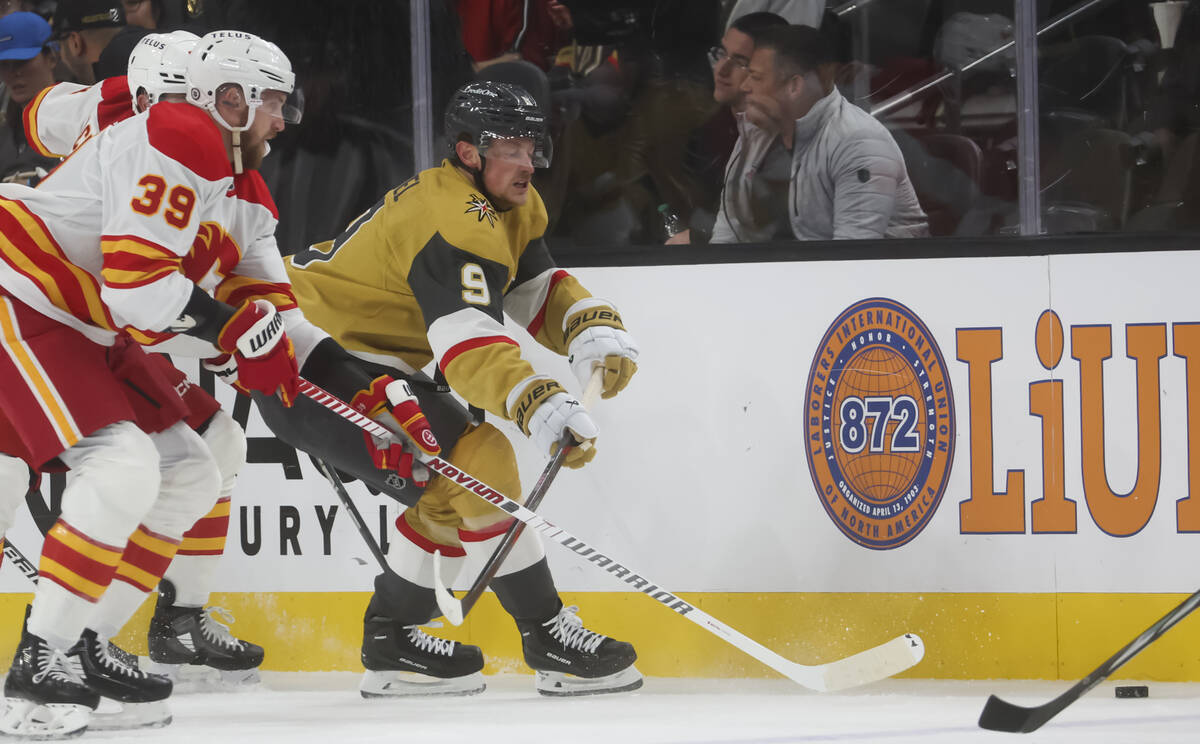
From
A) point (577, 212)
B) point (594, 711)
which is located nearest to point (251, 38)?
point (577, 212)

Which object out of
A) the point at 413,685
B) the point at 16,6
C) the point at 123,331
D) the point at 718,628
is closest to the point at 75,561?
the point at 123,331

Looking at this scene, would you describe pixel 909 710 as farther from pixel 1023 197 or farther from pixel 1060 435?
pixel 1023 197

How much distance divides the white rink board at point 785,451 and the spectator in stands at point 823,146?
103 millimetres

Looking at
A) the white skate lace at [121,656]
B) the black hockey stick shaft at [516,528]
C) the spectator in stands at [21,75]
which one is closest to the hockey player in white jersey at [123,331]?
the white skate lace at [121,656]

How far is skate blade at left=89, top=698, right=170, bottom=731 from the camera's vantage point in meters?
2.67

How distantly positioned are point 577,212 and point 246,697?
1250mm

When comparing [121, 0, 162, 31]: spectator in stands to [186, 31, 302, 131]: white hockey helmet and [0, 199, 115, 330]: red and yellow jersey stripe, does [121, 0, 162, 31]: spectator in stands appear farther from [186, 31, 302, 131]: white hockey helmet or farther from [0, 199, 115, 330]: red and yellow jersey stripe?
[0, 199, 115, 330]: red and yellow jersey stripe

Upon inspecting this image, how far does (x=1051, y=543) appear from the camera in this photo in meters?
3.04

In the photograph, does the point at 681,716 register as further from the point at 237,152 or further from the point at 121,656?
the point at 237,152

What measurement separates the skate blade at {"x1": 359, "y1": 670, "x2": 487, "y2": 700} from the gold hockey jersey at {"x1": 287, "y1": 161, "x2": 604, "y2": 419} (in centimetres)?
61

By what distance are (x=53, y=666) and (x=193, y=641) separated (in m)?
0.52

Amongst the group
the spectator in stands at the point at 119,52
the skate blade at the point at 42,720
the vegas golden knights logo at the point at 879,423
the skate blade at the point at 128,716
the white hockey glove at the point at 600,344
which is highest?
the spectator in stands at the point at 119,52

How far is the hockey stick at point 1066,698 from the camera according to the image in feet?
7.70

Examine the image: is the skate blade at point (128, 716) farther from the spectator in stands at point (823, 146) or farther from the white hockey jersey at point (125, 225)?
the spectator in stands at point (823, 146)
